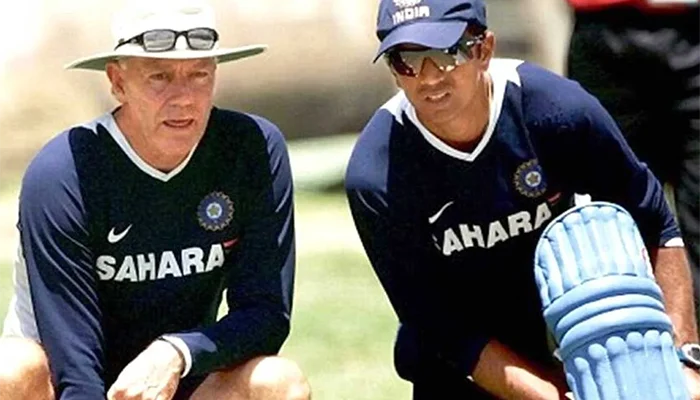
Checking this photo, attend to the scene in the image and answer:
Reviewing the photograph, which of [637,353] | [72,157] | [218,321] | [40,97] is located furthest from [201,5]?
[40,97]

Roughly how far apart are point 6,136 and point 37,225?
5.49 meters

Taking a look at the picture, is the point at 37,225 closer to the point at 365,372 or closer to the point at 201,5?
the point at 201,5

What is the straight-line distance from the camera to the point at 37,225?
4230mm

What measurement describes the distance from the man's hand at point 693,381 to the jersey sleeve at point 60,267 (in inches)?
49.8

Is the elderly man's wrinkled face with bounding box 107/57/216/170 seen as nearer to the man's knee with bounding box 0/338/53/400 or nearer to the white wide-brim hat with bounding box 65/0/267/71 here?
the white wide-brim hat with bounding box 65/0/267/71

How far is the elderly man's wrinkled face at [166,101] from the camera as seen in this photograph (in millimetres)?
4176

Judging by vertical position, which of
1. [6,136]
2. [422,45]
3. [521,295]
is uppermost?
[422,45]

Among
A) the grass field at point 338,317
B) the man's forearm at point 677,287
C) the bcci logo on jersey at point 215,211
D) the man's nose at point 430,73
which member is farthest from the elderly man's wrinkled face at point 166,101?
the grass field at point 338,317

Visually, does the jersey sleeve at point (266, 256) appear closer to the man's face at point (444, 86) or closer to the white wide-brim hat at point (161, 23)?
the white wide-brim hat at point (161, 23)

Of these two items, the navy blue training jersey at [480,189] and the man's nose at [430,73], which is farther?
the navy blue training jersey at [480,189]

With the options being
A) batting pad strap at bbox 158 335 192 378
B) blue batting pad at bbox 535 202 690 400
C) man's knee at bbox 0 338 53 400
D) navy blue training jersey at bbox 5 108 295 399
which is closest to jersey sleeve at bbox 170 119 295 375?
navy blue training jersey at bbox 5 108 295 399

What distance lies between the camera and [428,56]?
160 inches

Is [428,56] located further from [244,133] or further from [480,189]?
[244,133]

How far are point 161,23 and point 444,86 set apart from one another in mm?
635
